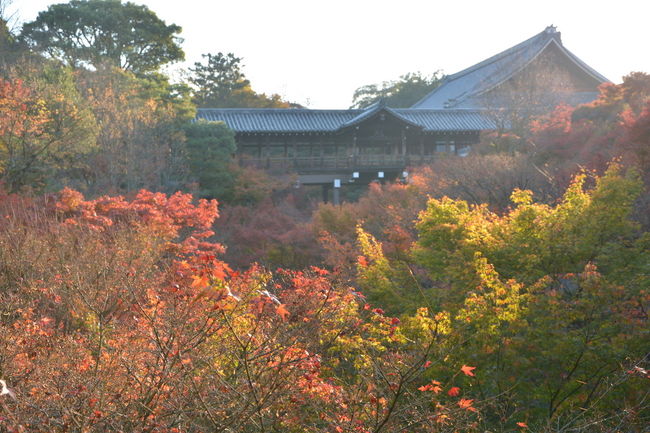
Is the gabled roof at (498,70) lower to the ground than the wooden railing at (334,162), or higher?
higher

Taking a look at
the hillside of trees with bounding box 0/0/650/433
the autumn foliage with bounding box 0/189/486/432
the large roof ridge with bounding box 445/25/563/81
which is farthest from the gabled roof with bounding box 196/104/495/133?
the autumn foliage with bounding box 0/189/486/432

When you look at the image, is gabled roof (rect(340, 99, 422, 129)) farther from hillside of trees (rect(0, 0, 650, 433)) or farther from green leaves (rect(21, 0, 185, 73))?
green leaves (rect(21, 0, 185, 73))

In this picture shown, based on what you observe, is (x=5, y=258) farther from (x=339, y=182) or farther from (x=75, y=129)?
(x=339, y=182)

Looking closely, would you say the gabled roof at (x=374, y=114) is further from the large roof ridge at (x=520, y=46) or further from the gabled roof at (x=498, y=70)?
the large roof ridge at (x=520, y=46)

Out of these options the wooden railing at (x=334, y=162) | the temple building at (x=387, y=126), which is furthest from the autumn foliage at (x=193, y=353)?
the temple building at (x=387, y=126)

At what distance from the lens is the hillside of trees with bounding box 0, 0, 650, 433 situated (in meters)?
5.65

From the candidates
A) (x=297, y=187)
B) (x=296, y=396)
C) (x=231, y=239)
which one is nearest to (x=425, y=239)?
(x=296, y=396)

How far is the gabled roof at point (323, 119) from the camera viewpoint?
102 feet

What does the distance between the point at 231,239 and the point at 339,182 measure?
9.20 m

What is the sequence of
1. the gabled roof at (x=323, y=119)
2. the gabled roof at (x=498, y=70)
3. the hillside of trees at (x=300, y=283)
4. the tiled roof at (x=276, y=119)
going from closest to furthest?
the hillside of trees at (x=300, y=283), the tiled roof at (x=276, y=119), the gabled roof at (x=323, y=119), the gabled roof at (x=498, y=70)

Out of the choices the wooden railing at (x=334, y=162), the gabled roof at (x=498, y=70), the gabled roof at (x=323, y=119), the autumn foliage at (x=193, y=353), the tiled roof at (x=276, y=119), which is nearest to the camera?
the autumn foliage at (x=193, y=353)

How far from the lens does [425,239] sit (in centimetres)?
1109

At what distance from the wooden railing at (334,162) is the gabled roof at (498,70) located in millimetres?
6520

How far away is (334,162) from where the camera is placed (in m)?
29.9
